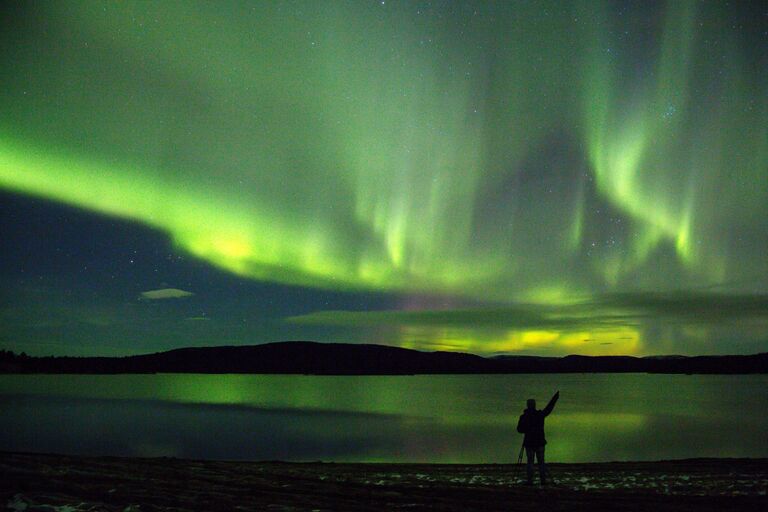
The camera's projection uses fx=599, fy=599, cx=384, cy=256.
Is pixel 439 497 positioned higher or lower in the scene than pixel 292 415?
higher

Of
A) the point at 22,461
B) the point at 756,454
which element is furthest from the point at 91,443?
the point at 756,454

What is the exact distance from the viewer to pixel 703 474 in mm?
17375

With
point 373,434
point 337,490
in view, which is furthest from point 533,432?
point 373,434

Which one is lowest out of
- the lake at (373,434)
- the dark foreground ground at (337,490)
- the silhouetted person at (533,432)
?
the lake at (373,434)

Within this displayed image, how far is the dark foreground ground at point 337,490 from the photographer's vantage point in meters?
11.1

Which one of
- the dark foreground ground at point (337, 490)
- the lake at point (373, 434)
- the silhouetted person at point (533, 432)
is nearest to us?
the dark foreground ground at point (337, 490)

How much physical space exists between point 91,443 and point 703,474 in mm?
36965

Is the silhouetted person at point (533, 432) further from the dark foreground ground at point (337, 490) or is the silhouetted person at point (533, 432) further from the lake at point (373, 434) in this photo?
the lake at point (373, 434)

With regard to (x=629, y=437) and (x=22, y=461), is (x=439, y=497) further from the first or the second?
(x=629, y=437)

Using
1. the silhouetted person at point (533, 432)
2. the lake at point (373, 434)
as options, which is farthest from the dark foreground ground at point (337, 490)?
the lake at point (373, 434)

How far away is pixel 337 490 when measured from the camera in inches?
519

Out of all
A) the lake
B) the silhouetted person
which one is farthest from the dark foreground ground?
the lake

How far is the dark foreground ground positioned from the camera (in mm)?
11125

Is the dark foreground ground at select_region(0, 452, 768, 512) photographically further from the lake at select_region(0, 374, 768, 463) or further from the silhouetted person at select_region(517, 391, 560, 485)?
the lake at select_region(0, 374, 768, 463)
